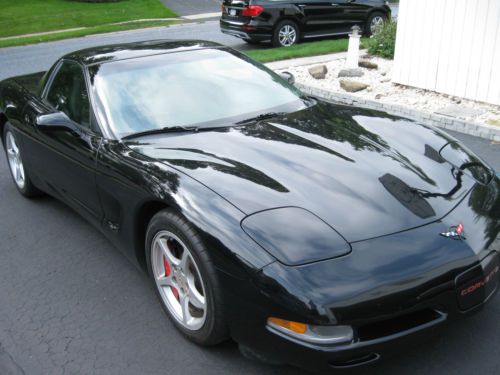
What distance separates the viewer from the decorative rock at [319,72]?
988cm

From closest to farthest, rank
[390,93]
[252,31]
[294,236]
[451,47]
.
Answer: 1. [294,236]
2. [451,47]
3. [390,93]
4. [252,31]

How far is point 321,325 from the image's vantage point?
7.64 ft

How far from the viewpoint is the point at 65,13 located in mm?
24453

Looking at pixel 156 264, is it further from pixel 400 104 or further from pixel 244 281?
pixel 400 104

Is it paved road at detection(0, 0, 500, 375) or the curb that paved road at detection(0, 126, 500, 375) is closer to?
paved road at detection(0, 0, 500, 375)

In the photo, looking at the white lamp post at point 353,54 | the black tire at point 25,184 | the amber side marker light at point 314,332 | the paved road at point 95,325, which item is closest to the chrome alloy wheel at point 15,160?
the black tire at point 25,184

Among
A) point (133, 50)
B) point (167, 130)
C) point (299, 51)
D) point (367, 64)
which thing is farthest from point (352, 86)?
point (167, 130)

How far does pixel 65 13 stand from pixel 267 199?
79.7 feet

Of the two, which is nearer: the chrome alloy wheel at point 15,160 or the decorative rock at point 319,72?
the chrome alloy wheel at point 15,160

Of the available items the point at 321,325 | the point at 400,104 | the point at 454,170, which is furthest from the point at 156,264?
the point at 400,104

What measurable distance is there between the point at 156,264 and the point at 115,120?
105 centimetres

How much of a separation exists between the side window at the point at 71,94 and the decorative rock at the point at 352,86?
5.34 m

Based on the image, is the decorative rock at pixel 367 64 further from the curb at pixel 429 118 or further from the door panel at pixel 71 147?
the door panel at pixel 71 147

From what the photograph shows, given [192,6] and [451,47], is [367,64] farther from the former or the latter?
[192,6]
